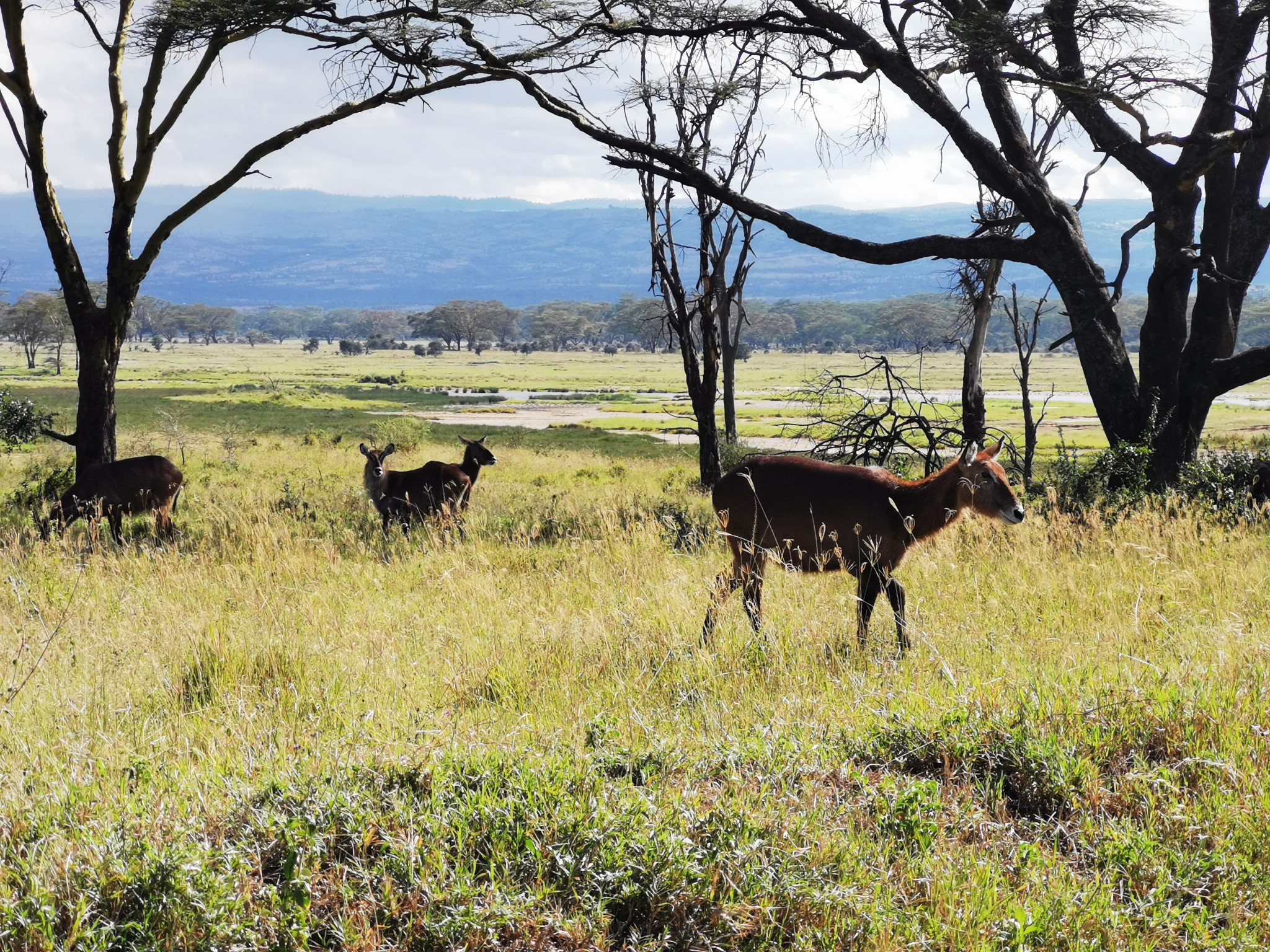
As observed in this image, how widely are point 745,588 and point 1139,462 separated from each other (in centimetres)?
662

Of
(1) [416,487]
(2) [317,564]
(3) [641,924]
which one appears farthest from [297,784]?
(1) [416,487]

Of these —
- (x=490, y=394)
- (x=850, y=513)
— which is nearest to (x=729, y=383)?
(x=850, y=513)

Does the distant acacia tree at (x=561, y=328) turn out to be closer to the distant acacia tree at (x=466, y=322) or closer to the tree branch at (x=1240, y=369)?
the distant acacia tree at (x=466, y=322)

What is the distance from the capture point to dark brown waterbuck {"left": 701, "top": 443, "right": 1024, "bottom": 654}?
628 cm

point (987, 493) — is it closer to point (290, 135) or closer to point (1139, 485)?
point (1139, 485)

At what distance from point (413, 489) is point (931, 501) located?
807 centimetres

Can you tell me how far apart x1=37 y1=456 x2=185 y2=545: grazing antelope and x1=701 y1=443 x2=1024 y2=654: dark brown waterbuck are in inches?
330

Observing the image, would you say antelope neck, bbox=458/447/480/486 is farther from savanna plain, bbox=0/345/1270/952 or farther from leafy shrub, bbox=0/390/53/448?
leafy shrub, bbox=0/390/53/448

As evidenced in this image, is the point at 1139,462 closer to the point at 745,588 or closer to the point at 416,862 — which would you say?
the point at 745,588

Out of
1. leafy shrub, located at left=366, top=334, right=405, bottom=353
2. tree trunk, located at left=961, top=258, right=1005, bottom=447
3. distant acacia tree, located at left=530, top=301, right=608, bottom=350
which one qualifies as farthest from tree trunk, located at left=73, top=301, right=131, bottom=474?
distant acacia tree, located at left=530, top=301, right=608, bottom=350

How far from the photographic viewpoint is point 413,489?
13.0 meters

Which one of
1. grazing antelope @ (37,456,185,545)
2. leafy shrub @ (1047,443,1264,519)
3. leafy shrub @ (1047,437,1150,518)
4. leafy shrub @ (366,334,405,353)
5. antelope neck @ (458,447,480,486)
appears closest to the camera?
leafy shrub @ (1047,443,1264,519)

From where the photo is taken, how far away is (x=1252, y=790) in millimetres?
3715

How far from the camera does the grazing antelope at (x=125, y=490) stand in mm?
12062
